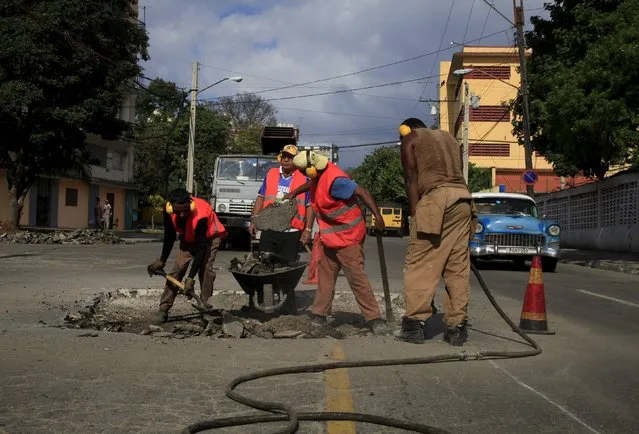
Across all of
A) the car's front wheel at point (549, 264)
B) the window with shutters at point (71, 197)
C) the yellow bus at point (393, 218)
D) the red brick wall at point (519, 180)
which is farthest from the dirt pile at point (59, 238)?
the red brick wall at point (519, 180)

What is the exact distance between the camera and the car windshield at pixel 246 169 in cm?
1995

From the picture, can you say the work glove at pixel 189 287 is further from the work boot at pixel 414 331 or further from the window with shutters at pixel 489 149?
the window with shutters at pixel 489 149

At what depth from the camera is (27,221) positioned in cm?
3744

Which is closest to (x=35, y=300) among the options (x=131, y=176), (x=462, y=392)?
(x=462, y=392)

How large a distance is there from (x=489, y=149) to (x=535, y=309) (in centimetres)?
5074

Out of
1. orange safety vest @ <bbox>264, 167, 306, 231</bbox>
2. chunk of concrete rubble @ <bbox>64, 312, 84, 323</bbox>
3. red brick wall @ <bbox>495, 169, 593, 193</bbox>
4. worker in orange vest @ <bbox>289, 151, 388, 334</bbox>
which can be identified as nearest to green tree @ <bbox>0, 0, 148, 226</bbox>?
orange safety vest @ <bbox>264, 167, 306, 231</bbox>

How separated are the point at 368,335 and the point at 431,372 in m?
1.56

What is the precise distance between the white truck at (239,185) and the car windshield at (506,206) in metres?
5.86

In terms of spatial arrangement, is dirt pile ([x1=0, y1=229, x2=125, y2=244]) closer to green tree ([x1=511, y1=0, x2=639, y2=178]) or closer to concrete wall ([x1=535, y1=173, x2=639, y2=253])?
green tree ([x1=511, y1=0, x2=639, y2=178])

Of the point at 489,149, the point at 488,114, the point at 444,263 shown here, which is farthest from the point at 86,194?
the point at 444,263

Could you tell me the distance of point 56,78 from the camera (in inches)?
985

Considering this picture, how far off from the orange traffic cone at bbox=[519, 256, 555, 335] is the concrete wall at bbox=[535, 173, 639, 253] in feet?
57.8

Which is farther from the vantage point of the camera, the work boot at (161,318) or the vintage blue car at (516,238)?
the vintage blue car at (516,238)

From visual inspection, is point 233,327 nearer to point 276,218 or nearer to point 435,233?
point 276,218
